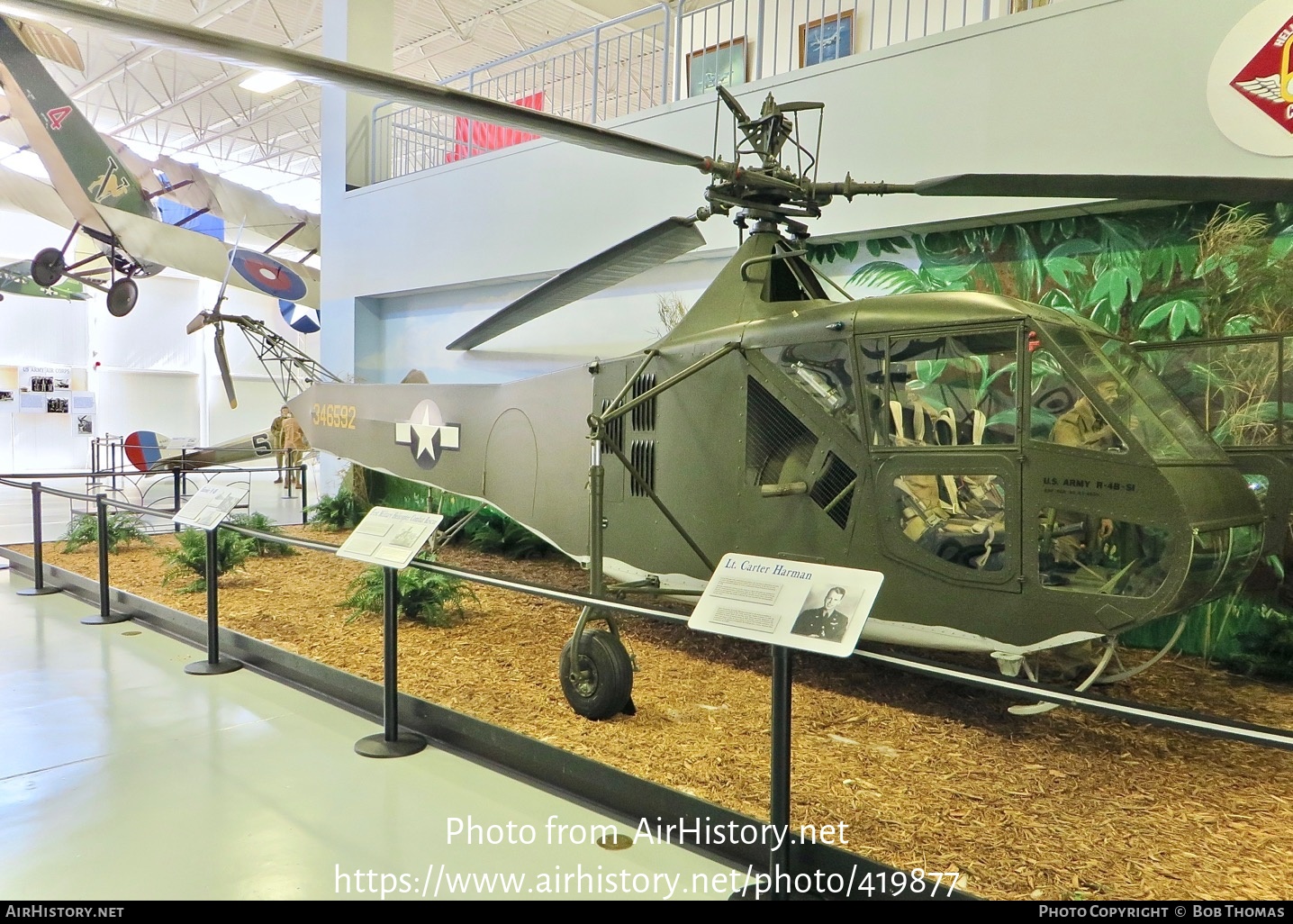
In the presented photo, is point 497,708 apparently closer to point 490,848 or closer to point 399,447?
point 490,848

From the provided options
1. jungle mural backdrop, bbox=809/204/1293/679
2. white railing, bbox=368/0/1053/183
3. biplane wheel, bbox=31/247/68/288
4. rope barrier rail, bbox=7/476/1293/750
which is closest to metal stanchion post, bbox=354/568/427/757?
rope barrier rail, bbox=7/476/1293/750

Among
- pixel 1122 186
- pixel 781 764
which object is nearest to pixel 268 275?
pixel 1122 186

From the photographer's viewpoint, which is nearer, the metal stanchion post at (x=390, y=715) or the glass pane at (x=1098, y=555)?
the glass pane at (x=1098, y=555)

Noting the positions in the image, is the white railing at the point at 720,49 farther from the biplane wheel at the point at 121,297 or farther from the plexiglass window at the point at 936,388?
the biplane wheel at the point at 121,297

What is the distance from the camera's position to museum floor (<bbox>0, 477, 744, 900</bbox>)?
8.64 ft

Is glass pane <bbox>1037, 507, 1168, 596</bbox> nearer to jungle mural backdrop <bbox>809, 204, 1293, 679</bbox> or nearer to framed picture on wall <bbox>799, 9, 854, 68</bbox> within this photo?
jungle mural backdrop <bbox>809, 204, 1293, 679</bbox>

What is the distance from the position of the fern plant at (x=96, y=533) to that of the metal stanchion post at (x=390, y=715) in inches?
237

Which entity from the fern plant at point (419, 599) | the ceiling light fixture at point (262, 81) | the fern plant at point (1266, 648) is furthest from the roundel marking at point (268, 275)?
the fern plant at point (1266, 648)

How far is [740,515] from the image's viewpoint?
4.17 meters

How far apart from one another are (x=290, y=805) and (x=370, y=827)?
390 mm

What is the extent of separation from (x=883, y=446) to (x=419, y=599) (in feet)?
11.6

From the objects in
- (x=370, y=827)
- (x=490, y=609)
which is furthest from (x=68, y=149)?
(x=370, y=827)

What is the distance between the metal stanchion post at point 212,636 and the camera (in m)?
4.79

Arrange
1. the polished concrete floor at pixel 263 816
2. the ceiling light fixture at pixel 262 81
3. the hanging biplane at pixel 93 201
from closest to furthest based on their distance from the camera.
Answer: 1. the polished concrete floor at pixel 263 816
2. the hanging biplane at pixel 93 201
3. the ceiling light fixture at pixel 262 81
